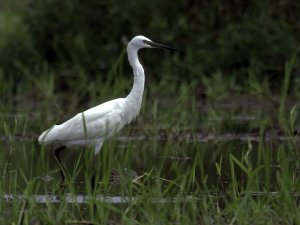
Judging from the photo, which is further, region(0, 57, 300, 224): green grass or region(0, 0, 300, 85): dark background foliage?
region(0, 0, 300, 85): dark background foliage

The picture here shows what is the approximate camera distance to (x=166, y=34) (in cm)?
1435

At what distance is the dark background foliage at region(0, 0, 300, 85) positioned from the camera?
1373cm

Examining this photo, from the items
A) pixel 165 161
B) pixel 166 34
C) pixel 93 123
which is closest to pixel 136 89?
pixel 93 123

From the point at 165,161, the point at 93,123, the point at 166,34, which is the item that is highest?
the point at 166,34

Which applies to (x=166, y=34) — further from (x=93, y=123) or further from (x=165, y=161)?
(x=93, y=123)

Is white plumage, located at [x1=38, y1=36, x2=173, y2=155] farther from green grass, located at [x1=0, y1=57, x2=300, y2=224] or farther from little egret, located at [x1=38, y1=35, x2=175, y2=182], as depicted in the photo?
green grass, located at [x1=0, y1=57, x2=300, y2=224]

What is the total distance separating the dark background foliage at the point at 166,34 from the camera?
13.7 m

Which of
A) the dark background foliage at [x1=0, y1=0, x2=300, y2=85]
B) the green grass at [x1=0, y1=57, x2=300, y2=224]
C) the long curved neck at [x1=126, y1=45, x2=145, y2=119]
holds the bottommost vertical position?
the green grass at [x1=0, y1=57, x2=300, y2=224]

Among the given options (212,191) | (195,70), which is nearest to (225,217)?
(212,191)

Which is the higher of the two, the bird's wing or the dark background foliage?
the dark background foliage

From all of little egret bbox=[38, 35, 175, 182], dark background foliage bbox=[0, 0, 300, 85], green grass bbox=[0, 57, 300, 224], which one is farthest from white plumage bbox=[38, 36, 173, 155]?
dark background foliage bbox=[0, 0, 300, 85]

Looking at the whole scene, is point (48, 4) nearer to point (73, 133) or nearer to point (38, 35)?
point (38, 35)

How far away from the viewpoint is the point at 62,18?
49.2 feet

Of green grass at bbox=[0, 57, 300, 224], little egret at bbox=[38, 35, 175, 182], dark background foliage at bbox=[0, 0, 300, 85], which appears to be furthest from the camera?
dark background foliage at bbox=[0, 0, 300, 85]
